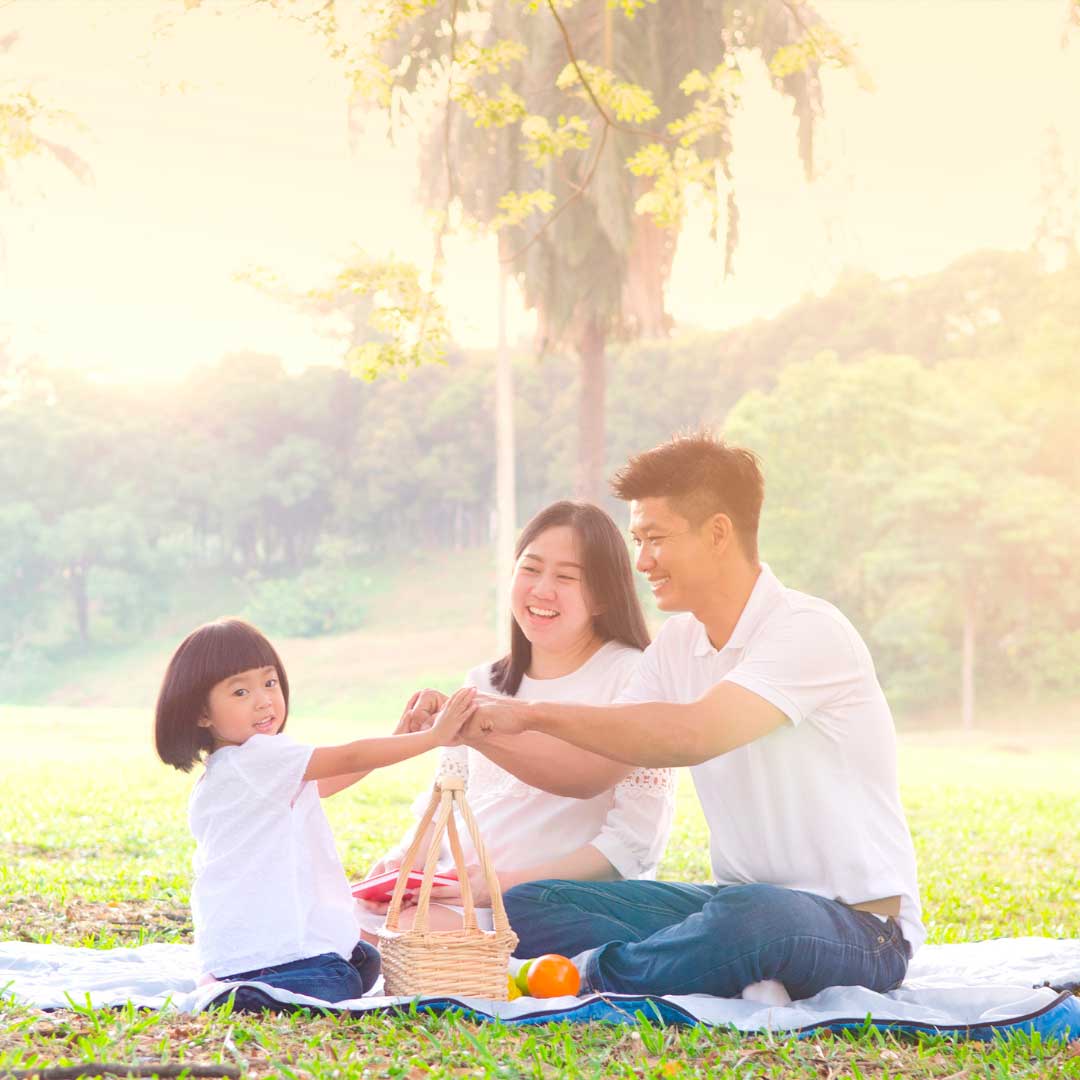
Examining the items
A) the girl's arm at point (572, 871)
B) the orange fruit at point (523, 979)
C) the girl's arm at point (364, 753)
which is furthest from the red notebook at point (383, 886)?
the girl's arm at point (364, 753)

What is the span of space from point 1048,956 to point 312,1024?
2483 mm

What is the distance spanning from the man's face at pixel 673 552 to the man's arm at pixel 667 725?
1.31 ft

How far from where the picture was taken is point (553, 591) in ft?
14.9

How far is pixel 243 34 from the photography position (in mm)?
43531

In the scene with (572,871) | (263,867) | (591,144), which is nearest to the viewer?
(263,867)

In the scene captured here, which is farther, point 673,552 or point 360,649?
point 360,649

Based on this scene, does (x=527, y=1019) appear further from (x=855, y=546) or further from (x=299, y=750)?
(x=855, y=546)

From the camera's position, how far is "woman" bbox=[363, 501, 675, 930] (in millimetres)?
4414

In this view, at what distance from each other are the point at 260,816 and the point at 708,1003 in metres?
1.29

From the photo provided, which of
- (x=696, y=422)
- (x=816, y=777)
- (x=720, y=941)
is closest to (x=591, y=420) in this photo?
(x=696, y=422)

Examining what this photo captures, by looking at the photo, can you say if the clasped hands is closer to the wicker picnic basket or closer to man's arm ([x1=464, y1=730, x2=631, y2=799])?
man's arm ([x1=464, y1=730, x2=631, y2=799])

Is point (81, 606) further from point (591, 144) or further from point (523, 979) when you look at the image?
point (523, 979)

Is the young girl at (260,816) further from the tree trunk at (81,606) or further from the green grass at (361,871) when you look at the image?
the tree trunk at (81,606)

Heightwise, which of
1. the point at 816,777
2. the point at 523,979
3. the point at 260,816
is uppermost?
the point at 816,777
